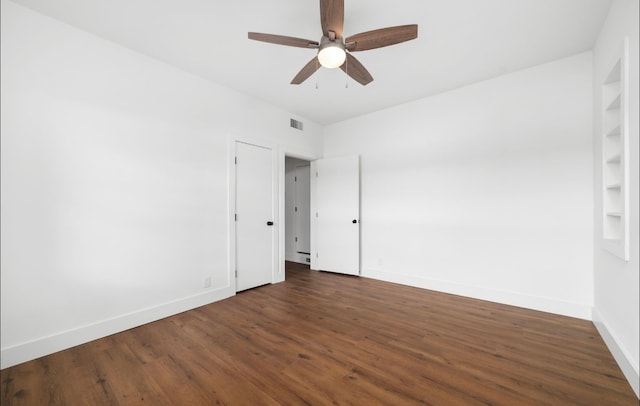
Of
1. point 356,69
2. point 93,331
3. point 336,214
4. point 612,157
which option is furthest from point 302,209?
point 612,157

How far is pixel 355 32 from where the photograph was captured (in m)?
2.38

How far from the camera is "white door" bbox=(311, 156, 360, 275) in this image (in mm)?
4461

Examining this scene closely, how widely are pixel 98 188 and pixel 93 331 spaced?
1322 millimetres

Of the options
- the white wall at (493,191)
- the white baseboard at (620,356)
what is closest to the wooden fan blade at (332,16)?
the white wall at (493,191)

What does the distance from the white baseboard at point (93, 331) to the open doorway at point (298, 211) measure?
2.69m

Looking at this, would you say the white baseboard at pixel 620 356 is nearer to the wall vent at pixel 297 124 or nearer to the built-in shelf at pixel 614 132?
the built-in shelf at pixel 614 132

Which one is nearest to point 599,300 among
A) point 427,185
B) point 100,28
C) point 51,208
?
point 427,185

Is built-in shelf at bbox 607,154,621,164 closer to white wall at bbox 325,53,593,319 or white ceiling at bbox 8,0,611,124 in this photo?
white wall at bbox 325,53,593,319

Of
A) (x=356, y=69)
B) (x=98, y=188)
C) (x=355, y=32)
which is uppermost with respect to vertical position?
(x=355, y=32)

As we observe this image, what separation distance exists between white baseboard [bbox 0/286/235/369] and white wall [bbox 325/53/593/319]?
2780 mm

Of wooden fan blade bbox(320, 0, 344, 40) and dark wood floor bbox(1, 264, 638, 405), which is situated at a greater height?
wooden fan blade bbox(320, 0, 344, 40)

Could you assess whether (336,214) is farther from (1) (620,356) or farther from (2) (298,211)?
(1) (620,356)

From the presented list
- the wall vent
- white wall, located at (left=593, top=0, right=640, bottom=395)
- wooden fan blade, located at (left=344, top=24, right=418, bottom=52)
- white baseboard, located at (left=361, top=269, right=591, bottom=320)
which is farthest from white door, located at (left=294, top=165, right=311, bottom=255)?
white wall, located at (left=593, top=0, right=640, bottom=395)

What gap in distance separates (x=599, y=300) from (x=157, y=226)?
4595mm
